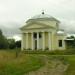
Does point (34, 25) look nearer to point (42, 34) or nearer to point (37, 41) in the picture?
point (42, 34)

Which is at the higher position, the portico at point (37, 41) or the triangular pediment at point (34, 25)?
the triangular pediment at point (34, 25)

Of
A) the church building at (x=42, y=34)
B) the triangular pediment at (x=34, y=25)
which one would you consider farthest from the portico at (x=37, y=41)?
the triangular pediment at (x=34, y=25)

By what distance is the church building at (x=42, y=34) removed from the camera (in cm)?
8156

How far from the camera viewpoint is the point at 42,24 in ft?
265

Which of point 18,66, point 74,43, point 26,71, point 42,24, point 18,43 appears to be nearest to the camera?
point 26,71

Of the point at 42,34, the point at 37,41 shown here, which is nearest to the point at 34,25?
the point at 42,34

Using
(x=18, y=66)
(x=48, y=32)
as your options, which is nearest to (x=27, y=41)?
(x=48, y=32)

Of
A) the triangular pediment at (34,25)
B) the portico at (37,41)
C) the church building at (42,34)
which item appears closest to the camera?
the triangular pediment at (34,25)

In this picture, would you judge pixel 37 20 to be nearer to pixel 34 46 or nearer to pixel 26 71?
pixel 34 46

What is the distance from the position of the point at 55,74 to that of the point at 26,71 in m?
2.35

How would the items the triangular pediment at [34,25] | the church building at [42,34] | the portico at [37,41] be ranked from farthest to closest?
the portico at [37,41], the church building at [42,34], the triangular pediment at [34,25]

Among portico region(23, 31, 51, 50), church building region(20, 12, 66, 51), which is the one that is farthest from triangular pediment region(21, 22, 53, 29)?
portico region(23, 31, 51, 50)

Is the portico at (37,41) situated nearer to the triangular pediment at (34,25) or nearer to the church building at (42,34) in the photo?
the church building at (42,34)

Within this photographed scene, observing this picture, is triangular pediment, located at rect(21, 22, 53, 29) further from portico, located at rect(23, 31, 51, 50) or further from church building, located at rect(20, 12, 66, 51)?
portico, located at rect(23, 31, 51, 50)
